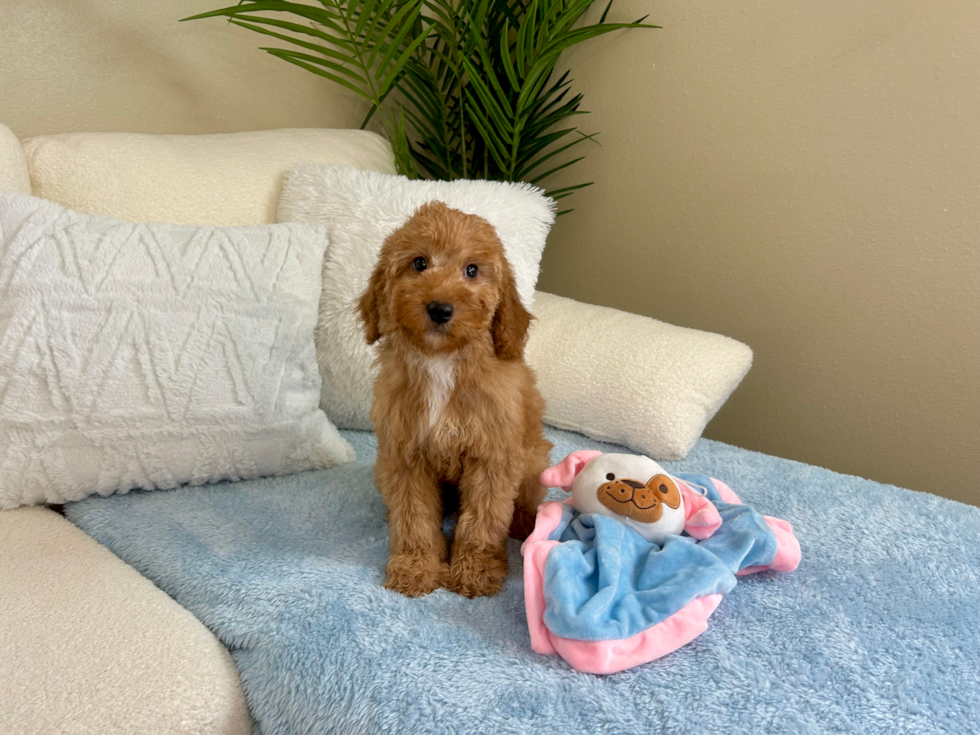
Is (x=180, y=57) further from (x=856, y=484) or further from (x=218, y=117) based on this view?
(x=856, y=484)

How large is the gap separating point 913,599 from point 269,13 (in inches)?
103

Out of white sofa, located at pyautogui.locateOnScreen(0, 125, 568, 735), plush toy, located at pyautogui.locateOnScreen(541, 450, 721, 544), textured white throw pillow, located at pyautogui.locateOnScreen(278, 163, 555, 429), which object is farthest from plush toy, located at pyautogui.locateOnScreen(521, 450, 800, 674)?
textured white throw pillow, located at pyautogui.locateOnScreen(278, 163, 555, 429)

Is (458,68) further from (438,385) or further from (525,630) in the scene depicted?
(525,630)

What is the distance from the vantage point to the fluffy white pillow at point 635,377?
1855 millimetres

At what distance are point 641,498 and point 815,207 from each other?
4.23 feet

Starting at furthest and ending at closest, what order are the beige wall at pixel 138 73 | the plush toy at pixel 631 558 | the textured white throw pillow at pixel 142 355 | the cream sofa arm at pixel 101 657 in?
the beige wall at pixel 138 73 → the textured white throw pillow at pixel 142 355 → the plush toy at pixel 631 558 → the cream sofa arm at pixel 101 657

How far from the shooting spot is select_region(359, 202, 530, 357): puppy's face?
120 cm

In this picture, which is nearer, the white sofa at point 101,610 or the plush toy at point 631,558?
the white sofa at point 101,610

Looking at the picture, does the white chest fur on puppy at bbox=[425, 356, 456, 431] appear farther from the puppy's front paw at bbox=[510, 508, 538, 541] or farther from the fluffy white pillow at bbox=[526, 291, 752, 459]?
the fluffy white pillow at bbox=[526, 291, 752, 459]

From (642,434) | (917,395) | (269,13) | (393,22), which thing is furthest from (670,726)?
(269,13)

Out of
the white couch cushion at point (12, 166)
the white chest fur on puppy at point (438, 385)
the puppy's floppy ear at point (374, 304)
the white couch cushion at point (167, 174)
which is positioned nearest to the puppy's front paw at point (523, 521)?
the white chest fur on puppy at point (438, 385)

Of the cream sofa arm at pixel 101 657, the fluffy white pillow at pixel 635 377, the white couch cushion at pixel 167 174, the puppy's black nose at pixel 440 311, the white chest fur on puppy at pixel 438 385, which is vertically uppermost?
the puppy's black nose at pixel 440 311

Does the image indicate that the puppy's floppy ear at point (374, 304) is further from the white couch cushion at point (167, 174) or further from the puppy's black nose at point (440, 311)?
the white couch cushion at point (167, 174)

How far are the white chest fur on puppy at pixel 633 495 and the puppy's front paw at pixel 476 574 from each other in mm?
223
